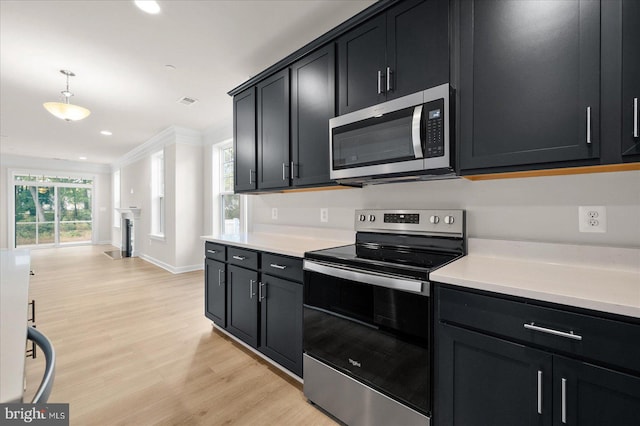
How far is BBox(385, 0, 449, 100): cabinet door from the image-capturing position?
61.5 inches

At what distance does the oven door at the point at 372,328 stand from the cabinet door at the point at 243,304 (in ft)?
2.03

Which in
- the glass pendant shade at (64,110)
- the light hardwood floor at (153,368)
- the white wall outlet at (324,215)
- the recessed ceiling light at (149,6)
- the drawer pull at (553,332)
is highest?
the recessed ceiling light at (149,6)

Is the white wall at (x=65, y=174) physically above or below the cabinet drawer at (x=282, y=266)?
above

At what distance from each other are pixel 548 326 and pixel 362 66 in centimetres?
174

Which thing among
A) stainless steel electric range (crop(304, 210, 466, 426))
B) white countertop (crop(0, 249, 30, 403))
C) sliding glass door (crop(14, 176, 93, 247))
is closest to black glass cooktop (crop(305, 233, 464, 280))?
stainless steel electric range (crop(304, 210, 466, 426))

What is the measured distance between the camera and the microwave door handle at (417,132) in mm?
1565

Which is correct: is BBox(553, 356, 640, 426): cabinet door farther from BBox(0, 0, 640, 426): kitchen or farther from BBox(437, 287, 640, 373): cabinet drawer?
BBox(0, 0, 640, 426): kitchen

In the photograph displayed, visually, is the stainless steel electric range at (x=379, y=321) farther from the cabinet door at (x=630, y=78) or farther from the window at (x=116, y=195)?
the window at (x=116, y=195)

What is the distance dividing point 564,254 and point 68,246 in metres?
12.1

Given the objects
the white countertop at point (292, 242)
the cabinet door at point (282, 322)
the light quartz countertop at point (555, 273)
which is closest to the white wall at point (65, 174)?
the white countertop at point (292, 242)

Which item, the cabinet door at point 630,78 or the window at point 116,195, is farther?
the window at point 116,195

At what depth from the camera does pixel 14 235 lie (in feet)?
26.5

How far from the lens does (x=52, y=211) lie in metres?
8.82

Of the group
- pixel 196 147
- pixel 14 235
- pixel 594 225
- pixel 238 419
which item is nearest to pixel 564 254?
pixel 594 225
